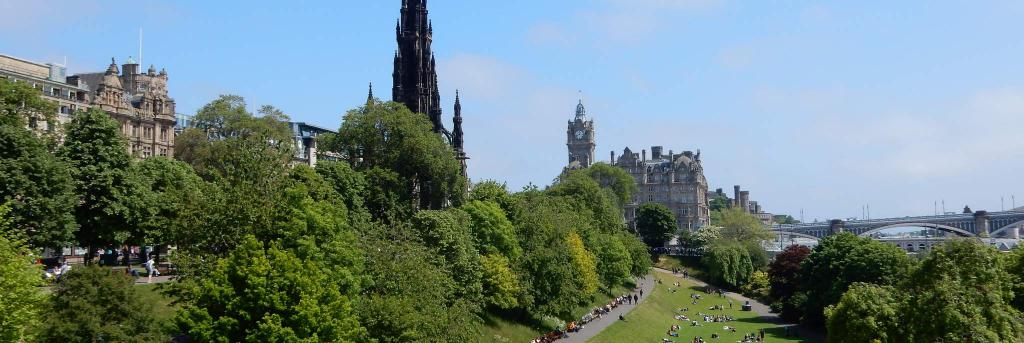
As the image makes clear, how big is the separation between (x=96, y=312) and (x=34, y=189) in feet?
52.2

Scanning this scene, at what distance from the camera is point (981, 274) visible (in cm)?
5147

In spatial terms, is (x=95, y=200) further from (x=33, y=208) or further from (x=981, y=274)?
(x=981, y=274)

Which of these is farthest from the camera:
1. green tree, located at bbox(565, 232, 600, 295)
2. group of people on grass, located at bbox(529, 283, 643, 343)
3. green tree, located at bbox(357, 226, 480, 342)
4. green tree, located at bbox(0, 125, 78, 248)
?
green tree, located at bbox(565, 232, 600, 295)

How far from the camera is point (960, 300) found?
49.6 metres

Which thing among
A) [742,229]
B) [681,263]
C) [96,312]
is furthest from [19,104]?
[742,229]

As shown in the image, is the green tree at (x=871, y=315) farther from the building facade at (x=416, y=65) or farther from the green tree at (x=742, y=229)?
the green tree at (x=742, y=229)

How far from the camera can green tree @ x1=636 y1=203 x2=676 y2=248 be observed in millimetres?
180625

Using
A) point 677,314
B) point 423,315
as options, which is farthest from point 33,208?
point 677,314

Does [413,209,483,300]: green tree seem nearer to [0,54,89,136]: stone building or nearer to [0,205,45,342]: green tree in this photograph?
[0,205,45,342]: green tree

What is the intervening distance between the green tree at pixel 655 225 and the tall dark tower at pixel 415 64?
2751 inches

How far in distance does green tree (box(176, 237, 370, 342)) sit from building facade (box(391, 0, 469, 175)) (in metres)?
71.6

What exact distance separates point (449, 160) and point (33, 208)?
47.6m

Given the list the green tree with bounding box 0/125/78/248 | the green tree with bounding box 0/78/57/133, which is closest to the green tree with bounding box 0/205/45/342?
the green tree with bounding box 0/125/78/248

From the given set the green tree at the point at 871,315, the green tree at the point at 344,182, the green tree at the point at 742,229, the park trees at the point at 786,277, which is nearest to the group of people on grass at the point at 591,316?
the park trees at the point at 786,277
